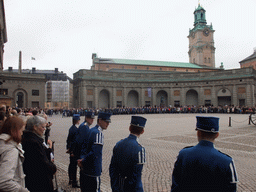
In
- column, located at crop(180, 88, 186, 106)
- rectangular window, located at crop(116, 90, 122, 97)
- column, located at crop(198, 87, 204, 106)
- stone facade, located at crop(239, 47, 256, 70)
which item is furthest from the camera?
stone facade, located at crop(239, 47, 256, 70)

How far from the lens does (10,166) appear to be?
2.56m

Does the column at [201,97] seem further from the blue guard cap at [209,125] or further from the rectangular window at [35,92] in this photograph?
the blue guard cap at [209,125]

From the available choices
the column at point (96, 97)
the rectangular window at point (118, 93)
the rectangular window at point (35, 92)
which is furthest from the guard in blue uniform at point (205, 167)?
the rectangular window at point (118, 93)

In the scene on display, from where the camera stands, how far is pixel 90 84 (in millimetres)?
50531

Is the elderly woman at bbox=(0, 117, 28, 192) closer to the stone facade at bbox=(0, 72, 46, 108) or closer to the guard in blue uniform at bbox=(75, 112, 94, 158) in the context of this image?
the guard in blue uniform at bbox=(75, 112, 94, 158)

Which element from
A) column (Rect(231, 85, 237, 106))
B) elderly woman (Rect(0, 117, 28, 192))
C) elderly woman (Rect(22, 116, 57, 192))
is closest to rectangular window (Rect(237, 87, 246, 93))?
column (Rect(231, 85, 237, 106))

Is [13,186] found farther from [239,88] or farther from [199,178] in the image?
[239,88]

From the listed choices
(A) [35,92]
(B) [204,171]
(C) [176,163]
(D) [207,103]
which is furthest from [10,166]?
(D) [207,103]

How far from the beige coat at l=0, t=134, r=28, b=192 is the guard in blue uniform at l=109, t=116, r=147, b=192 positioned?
53.3 inches

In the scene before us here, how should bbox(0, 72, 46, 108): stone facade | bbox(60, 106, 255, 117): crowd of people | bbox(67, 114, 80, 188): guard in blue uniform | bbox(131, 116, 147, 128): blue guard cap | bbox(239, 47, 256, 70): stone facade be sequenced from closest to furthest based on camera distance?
bbox(131, 116, 147, 128): blue guard cap
bbox(67, 114, 80, 188): guard in blue uniform
bbox(60, 106, 255, 117): crowd of people
bbox(0, 72, 46, 108): stone facade
bbox(239, 47, 256, 70): stone facade

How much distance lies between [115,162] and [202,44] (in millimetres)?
86082

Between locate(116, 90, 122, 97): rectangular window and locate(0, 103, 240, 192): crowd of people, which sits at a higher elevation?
locate(116, 90, 122, 97): rectangular window

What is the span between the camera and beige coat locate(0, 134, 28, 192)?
248 centimetres

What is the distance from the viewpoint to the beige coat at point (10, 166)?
2477 mm
